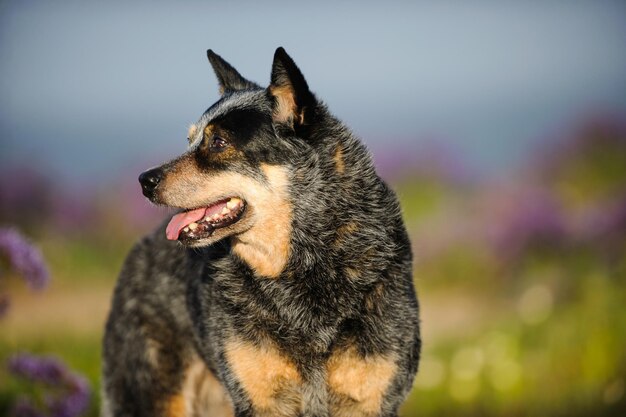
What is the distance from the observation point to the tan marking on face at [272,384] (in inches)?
147

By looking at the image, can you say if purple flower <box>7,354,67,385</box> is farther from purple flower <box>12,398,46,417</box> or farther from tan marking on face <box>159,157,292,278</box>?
tan marking on face <box>159,157,292,278</box>

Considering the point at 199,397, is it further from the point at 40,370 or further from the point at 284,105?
the point at 284,105

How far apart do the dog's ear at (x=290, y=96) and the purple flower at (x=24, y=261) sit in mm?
1843

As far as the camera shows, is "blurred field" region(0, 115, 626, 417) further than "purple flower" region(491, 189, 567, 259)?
No

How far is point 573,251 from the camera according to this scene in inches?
310

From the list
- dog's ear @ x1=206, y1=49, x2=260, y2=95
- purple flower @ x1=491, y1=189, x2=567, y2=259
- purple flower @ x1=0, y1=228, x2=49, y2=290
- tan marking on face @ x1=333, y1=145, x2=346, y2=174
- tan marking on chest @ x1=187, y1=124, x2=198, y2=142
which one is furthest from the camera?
purple flower @ x1=491, y1=189, x2=567, y2=259

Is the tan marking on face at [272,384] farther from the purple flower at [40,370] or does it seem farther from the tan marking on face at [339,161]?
the purple flower at [40,370]

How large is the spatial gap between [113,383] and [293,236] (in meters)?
1.67

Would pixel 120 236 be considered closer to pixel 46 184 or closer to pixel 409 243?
pixel 46 184

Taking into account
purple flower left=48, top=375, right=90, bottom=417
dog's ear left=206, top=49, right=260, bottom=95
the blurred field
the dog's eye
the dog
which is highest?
dog's ear left=206, top=49, right=260, bottom=95

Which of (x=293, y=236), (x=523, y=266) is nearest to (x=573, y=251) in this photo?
(x=523, y=266)

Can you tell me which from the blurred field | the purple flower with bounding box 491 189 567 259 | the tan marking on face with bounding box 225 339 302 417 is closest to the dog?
the tan marking on face with bounding box 225 339 302 417

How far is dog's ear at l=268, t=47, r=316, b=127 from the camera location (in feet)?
12.4

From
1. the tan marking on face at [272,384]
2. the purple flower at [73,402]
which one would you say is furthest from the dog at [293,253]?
the purple flower at [73,402]
